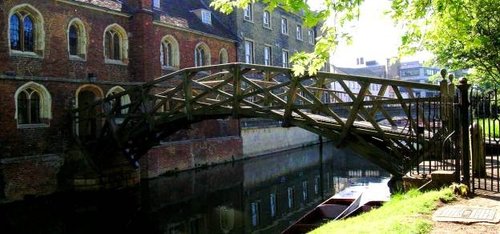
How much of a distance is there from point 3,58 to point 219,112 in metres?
7.45

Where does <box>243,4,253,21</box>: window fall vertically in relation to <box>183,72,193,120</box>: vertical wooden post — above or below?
above

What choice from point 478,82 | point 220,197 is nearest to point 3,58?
point 220,197

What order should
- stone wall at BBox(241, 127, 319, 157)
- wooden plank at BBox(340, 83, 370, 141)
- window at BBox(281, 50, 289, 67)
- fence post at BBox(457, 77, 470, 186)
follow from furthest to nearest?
window at BBox(281, 50, 289, 67)
stone wall at BBox(241, 127, 319, 157)
wooden plank at BBox(340, 83, 370, 141)
fence post at BBox(457, 77, 470, 186)

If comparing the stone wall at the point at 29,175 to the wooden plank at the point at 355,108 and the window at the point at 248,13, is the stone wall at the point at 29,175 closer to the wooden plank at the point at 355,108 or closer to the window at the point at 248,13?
the wooden plank at the point at 355,108

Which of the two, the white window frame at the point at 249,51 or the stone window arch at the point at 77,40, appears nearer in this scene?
the stone window arch at the point at 77,40

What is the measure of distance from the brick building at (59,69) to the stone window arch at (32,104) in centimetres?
3

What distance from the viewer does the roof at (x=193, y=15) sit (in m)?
25.3

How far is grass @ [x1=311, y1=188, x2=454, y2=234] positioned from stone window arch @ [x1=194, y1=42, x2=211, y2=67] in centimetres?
1884

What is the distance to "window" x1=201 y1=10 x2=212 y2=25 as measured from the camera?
2750 cm

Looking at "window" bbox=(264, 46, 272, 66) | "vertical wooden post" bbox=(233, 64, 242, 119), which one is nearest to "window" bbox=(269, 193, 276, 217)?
"vertical wooden post" bbox=(233, 64, 242, 119)

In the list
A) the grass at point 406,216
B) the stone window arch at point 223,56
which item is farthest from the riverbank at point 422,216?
the stone window arch at point 223,56

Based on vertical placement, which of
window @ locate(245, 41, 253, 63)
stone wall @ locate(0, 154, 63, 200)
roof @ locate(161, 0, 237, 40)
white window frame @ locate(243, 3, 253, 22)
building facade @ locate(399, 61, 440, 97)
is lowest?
stone wall @ locate(0, 154, 63, 200)

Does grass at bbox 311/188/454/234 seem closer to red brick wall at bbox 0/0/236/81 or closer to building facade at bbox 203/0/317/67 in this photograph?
red brick wall at bbox 0/0/236/81

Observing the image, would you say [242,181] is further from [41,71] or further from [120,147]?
[41,71]
